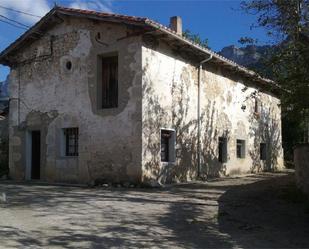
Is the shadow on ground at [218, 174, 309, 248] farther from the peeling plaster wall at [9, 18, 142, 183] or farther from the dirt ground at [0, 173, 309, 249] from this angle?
the peeling plaster wall at [9, 18, 142, 183]

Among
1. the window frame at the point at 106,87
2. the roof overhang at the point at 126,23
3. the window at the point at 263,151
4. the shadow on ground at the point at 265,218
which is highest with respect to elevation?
the roof overhang at the point at 126,23

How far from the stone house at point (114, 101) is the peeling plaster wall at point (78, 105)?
4 cm

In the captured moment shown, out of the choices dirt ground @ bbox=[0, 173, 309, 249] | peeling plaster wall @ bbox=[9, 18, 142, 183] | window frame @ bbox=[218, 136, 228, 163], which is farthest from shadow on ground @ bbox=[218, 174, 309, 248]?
window frame @ bbox=[218, 136, 228, 163]

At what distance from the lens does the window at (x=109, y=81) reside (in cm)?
1766

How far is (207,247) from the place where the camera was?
25.7 feet

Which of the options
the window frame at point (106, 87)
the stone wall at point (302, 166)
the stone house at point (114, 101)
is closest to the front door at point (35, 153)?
the stone house at point (114, 101)

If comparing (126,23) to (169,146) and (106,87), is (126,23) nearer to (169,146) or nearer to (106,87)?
(106,87)

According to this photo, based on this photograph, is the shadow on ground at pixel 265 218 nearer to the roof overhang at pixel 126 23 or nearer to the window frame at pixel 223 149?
the roof overhang at pixel 126 23

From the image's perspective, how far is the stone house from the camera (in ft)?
55.0

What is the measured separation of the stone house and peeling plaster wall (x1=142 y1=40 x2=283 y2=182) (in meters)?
0.04

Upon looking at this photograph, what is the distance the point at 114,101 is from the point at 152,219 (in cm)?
819

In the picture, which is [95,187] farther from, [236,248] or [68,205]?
[236,248]

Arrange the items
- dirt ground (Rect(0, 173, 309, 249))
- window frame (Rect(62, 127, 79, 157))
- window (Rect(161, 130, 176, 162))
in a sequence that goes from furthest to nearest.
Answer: window frame (Rect(62, 127, 79, 157))
window (Rect(161, 130, 176, 162))
dirt ground (Rect(0, 173, 309, 249))

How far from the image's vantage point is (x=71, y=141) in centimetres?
1881
